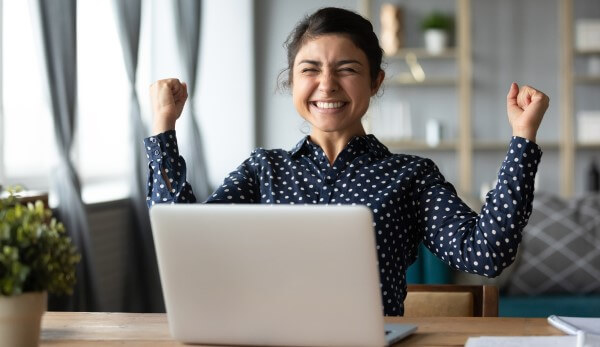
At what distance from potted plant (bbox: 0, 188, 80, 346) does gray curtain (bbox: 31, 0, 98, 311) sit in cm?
266

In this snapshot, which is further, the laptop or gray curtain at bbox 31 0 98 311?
gray curtain at bbox 31 0 98 311

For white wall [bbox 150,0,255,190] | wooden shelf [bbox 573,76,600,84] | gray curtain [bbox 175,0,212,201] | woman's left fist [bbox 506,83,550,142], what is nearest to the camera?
woman's left fist [bbox 506,83,550,142]

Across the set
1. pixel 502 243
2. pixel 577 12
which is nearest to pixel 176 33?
pixel 577 12

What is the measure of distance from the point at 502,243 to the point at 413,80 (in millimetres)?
5314

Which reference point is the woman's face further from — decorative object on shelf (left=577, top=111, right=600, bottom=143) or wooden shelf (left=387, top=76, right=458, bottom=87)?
decorative object on shelf (left=577, top=111, right=600, bottom=143)

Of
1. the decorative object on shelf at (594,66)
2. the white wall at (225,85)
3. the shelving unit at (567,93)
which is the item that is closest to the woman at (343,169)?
the white wall at (225,85)

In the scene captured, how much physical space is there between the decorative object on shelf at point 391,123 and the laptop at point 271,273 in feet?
18.5

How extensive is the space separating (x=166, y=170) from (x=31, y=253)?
65cm

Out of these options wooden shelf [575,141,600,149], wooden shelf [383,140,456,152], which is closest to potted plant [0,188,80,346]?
wooden shelf [383,140,456,152]

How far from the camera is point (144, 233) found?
502 centimetres

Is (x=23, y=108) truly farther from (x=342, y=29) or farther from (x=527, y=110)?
(x=527, y=110)

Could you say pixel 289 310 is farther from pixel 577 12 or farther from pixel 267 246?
pixel 577 12

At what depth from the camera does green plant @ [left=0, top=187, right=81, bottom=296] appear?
124 cm

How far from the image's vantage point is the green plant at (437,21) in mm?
6832
